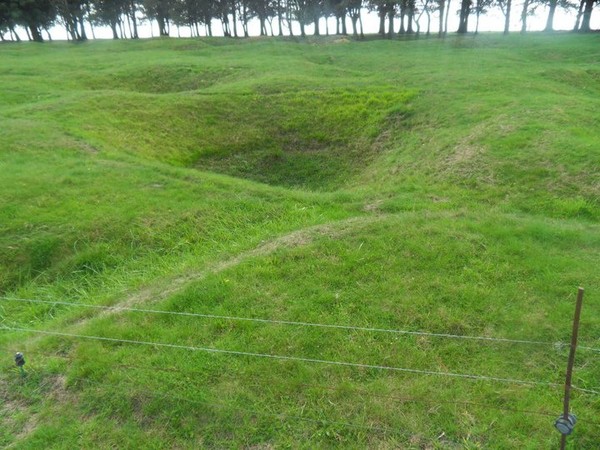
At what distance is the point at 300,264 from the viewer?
839 cm

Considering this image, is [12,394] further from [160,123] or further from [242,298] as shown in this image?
[160,123]

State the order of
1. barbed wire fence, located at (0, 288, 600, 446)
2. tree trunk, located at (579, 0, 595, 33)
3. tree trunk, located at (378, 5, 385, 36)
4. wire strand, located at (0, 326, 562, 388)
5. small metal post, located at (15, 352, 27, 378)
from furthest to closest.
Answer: tree trunk, located at (378, 5, 385, 36) < tree trunk, located at (579, 0, 595, 33) < small metal post, located at (15, 352, 27, 378) < wire strand, located at (0, 326, 562, 388) < barbed wire fence, located at (0, 288, 600, 446)

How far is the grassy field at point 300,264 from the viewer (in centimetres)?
548

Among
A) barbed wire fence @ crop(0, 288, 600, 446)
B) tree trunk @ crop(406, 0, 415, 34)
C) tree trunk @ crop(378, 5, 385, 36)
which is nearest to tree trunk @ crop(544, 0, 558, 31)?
tree trunk @ crop(406, 0, 415, 34)

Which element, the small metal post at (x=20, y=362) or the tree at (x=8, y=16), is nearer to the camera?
the small metal post at (x=20, y=362)

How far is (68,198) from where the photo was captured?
457 inches

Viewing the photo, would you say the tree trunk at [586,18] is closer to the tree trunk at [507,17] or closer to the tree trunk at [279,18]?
the tree trunk at [507,17]

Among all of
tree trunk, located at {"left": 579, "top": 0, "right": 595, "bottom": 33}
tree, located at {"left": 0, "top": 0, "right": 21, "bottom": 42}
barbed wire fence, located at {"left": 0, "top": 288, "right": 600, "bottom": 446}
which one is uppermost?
tree, located at {"left": 0, "top": 0, "right": 21, "bottom": 42}

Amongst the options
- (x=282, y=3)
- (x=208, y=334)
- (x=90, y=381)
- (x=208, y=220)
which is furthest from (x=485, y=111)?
(x=282, y=3)

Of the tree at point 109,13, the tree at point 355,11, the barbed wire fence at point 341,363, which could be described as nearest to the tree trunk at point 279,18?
the tree at point 355,11

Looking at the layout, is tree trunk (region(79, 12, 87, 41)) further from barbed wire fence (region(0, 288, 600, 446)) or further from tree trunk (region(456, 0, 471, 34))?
barbed wire fence (region(0, 288, 600, 446))

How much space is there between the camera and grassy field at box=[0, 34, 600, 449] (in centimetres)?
548

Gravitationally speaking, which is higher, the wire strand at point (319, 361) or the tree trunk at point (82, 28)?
the tree trunk at point (82, 28)

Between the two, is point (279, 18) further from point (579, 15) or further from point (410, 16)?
point (579, 15)
